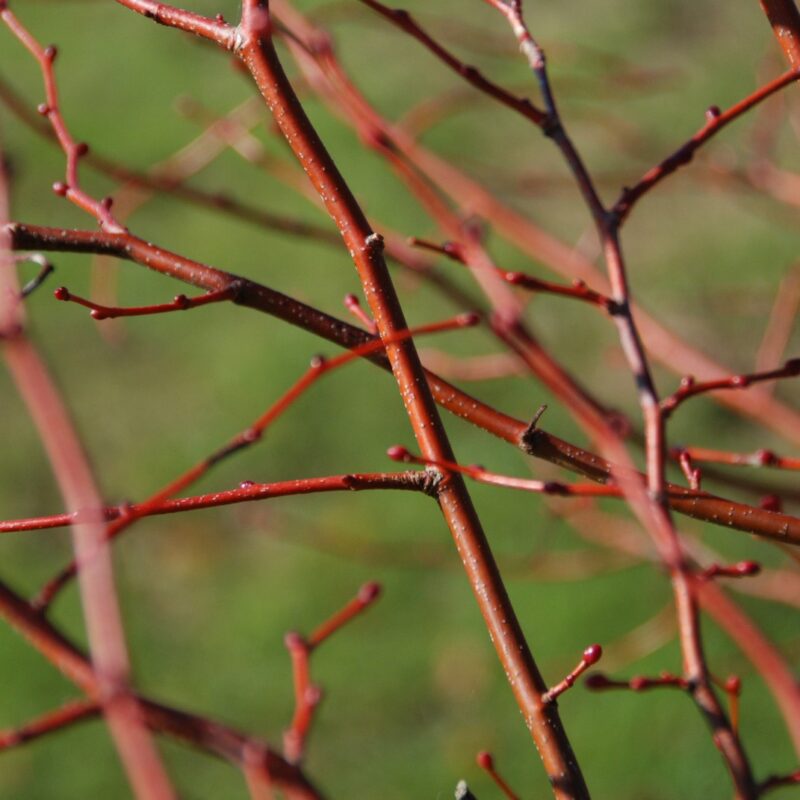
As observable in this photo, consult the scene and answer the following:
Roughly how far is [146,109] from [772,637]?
395 cm

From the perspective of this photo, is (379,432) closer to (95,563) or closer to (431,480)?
(431,480)

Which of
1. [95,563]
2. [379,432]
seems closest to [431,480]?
[95,563]

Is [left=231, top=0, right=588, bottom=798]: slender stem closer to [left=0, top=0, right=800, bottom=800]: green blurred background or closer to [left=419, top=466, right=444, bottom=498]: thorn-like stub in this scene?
[left=419, top=466, right=444, bottom=498]: thorn-like stub

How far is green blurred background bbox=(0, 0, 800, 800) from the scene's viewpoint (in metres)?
3.05

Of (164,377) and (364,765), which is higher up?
(164,377)

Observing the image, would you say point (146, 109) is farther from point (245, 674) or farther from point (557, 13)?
point (245, 674)

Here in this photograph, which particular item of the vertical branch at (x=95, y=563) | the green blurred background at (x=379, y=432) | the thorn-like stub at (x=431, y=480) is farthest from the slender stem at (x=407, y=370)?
the green blurred background at (x=379, y=432)

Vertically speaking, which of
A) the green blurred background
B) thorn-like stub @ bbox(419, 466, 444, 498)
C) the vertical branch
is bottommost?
the vertical branch

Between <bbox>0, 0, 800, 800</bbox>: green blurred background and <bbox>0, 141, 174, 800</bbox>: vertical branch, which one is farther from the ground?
<bbox>0, 0, 800, 800</bbox>: green blurred background

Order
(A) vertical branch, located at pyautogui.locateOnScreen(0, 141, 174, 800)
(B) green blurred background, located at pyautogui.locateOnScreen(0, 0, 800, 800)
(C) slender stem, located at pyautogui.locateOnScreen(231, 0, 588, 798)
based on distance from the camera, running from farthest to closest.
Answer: (B) green blurred background, located at pyautogui.locateOnScreen(0, 0, 800, 800)
(C) slender stem, located at pyautogui.locateOnScreen(231, 0, 588, 798)
(A) vertical branch, located at pyautogui.locateOnScreen(0, 141, 174, 800)

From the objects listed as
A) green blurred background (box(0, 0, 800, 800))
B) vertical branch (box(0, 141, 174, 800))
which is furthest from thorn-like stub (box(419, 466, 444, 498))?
green blurred background (box(0, 0, 800, 800))

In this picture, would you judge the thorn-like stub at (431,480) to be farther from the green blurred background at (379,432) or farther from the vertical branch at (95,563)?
the green blurred background at (379,432)

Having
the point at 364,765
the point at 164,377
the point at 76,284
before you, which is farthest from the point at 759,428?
the point at 76,284

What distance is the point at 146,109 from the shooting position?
585cm
